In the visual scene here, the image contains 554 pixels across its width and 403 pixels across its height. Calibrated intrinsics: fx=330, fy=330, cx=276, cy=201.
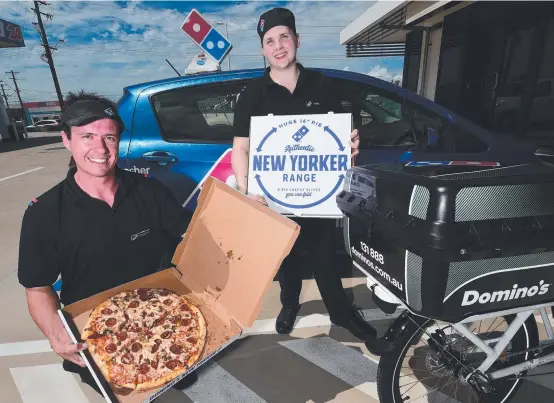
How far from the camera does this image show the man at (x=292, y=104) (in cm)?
173

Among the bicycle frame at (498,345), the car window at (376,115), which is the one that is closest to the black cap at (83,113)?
the bicycle frame at (498,345)

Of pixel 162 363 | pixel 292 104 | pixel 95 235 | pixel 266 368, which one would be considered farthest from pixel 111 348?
pixel 292 104

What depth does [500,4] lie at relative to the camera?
249 inches

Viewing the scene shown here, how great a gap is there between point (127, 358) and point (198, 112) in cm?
195

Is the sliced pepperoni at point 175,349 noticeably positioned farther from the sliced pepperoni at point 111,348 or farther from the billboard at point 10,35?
the billboard at point 10,35

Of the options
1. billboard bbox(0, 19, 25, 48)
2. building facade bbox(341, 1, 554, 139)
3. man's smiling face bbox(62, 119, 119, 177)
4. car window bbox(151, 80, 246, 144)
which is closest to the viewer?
man's smiling face bbox(62, 119, 119, 177)

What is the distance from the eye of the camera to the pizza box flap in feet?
3.66

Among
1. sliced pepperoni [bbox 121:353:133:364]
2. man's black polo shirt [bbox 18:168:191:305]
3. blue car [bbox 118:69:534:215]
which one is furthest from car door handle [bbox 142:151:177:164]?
sliced pepperoni [bbox 121:353:133:364]

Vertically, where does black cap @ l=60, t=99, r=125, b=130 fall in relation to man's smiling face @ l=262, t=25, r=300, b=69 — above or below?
below

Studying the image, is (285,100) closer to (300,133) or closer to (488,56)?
(300,133)

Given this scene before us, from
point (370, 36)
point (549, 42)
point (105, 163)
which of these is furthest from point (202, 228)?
point (370, 36)

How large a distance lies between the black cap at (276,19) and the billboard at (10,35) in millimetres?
25663

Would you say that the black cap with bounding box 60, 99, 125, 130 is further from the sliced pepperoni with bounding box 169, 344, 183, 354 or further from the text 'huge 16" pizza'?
the sliced pepperoni with bounding box 169, 344, 183, 354

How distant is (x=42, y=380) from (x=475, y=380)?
7.56 feet
